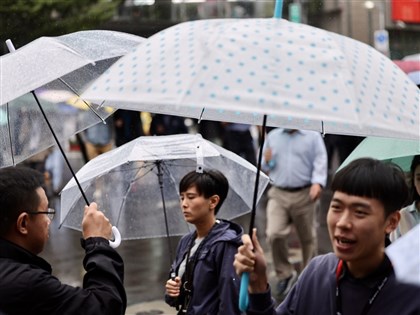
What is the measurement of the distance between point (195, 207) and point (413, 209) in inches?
45.1

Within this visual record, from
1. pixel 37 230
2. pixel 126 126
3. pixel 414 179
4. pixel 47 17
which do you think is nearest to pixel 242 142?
pixel 126 126

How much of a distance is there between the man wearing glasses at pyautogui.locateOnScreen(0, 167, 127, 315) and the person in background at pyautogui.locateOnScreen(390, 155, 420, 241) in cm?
178

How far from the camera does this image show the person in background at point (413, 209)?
4254 millimetres

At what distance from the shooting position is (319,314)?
2723 millimetres

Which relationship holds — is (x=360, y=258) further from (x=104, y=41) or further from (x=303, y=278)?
(x=104, y=41)

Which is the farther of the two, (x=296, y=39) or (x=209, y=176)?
(x=209, y=176)

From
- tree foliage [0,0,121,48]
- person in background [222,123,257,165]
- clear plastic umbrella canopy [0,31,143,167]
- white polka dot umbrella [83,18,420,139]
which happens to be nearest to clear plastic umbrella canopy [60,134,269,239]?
clear plastic umbrella canopy [0,31,143,167]

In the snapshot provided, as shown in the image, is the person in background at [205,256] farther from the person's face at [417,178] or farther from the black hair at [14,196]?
the black hair at [14,196]

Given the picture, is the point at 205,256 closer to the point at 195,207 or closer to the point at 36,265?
the point at 195,207

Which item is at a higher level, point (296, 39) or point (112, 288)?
point (296, 39)

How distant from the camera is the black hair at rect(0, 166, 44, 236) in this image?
2.94 m

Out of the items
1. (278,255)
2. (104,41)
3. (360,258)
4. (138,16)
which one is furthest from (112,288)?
(138,16)

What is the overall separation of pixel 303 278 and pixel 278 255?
542 centimetres

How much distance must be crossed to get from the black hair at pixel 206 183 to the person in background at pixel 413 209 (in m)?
0.96
